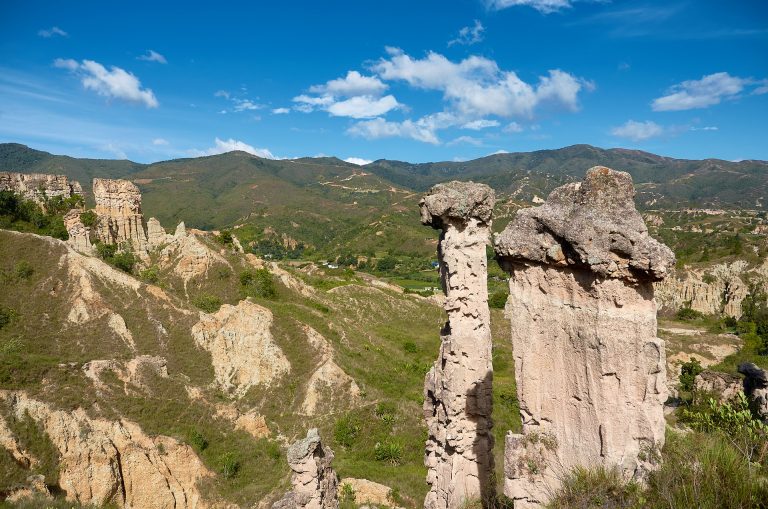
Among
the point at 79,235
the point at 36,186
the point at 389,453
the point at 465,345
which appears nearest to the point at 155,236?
the point at 79,235

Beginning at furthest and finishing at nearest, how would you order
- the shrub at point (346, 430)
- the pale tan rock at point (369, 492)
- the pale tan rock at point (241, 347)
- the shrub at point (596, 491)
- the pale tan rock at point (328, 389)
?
the pale tan rock at point (241, 347) < the pale tan rock at point (328, 389) < the shrub at point (346, 430) < the pale tan rock at point (369, 492) < the shrub at point (596, 491)

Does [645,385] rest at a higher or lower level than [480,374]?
higher

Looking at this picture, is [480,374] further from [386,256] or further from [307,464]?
[386,256]

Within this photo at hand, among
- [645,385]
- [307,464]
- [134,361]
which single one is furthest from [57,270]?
[645,385]

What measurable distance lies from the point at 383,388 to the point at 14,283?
2996 centimetres

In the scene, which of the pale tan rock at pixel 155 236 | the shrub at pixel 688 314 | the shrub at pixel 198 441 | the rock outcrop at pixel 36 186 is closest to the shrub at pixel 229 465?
the shrub at pixel 198 441

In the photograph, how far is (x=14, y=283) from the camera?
3338 cm

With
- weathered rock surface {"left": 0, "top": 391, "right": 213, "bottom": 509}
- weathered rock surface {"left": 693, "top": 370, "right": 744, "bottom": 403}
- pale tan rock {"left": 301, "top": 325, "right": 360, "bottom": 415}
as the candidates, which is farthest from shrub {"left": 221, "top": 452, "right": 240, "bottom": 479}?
weathered rock surface {"left": 693, "top": 370, "right": 744, "bottom": 403}

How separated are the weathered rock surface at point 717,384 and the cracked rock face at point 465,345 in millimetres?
30767

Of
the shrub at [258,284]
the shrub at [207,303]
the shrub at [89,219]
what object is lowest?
the shrub at [207,303]

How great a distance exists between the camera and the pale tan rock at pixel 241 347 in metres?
32.3

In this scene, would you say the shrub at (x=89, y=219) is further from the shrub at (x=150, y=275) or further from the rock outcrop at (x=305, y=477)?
the rock outcrop at (x=305, y=477)

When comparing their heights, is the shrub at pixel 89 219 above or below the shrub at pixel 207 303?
above

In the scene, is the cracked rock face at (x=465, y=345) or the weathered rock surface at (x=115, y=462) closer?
the cracked rock face at (x=465, y=345)
